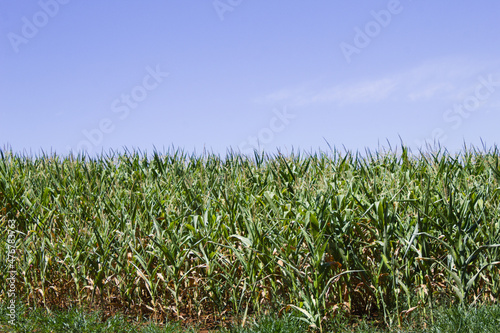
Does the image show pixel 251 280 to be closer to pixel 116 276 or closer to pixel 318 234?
pixel 318 234

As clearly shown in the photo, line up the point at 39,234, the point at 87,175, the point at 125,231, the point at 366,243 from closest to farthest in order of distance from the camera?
the point at 366,243 < the point at 125,231 < the point at 39,234 < the point at 87,175

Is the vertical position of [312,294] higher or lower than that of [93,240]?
lower

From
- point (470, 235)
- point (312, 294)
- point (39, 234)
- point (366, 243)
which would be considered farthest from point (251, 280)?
point (39, 234)

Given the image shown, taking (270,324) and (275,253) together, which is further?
(275,253)

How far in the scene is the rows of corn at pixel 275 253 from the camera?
4.17 m

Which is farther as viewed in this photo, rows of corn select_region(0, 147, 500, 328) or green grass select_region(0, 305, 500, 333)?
rows of corn select_region(0, 147, 500, 328)

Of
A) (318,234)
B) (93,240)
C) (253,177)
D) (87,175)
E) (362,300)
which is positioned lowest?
(362,300)

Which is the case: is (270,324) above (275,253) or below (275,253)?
below

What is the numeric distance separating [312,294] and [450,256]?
134 cm

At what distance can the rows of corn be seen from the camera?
417cm

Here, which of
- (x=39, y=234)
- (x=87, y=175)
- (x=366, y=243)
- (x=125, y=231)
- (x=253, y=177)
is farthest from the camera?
(x=87, y=175)

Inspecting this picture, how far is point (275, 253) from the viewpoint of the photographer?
179 inches

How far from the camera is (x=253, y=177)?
657 centimetres

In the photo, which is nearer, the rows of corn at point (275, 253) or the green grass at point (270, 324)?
the green grass at point (270, 324)
